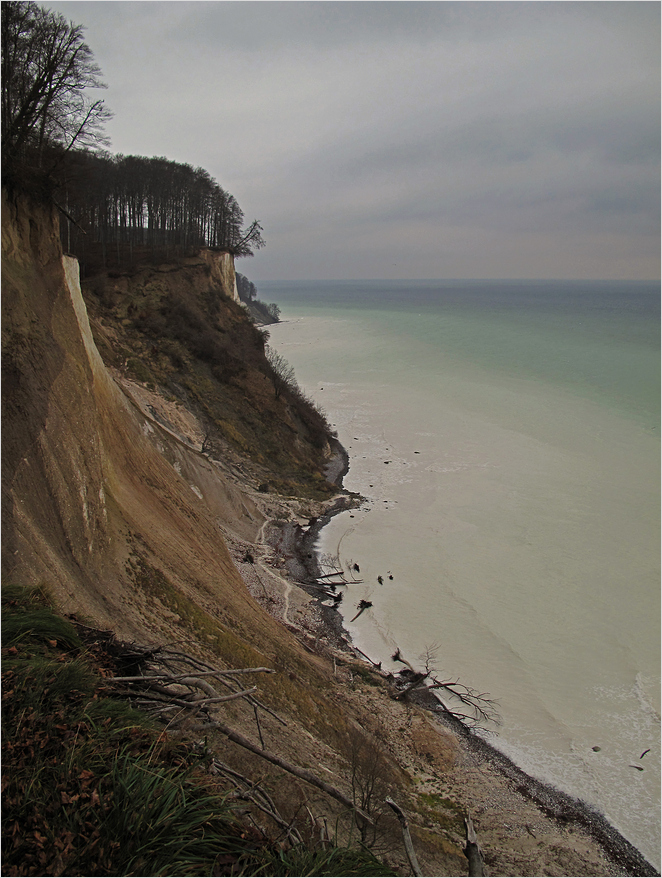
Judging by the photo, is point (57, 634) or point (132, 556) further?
point (132, 556)

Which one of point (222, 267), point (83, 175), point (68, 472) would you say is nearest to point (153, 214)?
point (222, 267)

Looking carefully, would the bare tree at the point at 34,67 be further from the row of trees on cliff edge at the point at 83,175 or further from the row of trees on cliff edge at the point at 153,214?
the row of trees on cliff edge at the point at 153,214

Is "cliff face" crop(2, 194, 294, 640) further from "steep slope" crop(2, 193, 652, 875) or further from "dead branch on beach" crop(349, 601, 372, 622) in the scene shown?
"dead branch on beach" crop(349, 601, 372, 622)

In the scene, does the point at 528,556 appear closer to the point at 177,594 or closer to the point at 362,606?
the point at 362,606

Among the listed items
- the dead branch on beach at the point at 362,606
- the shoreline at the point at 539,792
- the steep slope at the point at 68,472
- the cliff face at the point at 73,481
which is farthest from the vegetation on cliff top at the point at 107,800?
the dead branch on beach at the point at 362,606

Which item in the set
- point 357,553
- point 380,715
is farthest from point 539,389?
point 380,715

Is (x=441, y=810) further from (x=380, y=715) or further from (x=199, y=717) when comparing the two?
(x=199, y=717)
